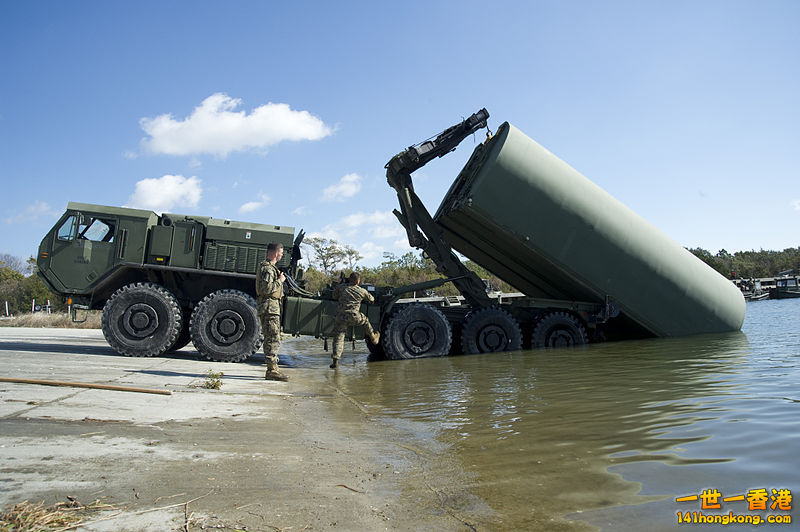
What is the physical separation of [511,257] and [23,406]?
8.14m

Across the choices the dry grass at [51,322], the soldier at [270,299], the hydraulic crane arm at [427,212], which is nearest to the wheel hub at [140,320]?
the soldier at [270,299]

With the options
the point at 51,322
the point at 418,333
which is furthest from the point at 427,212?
the point at 51,322

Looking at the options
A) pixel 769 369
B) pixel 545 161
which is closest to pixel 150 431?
pixel 769 369

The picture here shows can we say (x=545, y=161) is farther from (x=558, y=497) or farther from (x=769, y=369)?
(x=558, y=497)

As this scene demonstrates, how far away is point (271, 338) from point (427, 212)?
469cm

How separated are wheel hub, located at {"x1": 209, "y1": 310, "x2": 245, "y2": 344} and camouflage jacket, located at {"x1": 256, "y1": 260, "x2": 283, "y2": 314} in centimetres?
169

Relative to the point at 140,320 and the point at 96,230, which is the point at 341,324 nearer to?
the point at 140,320

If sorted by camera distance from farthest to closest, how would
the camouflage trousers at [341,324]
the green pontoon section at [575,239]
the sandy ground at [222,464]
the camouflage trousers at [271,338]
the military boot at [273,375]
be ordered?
the green pontoon section at [575,239]
the camouflage trousers at [341,324]
the camouflage trousers at [271,338]
the military boot at [273,375]
the sandy ground at [222,464]

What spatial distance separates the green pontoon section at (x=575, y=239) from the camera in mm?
8508

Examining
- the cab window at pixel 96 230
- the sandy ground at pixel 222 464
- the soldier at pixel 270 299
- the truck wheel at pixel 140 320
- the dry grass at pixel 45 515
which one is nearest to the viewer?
the dry grass at pixel 45 515

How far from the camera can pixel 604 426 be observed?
323 centimetres

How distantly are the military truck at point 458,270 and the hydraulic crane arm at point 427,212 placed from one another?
0.08 ft

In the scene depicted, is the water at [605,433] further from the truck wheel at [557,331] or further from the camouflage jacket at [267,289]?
the truck wheel at [557,331]

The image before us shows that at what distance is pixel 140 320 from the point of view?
7684 millimetres
